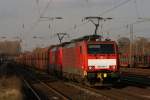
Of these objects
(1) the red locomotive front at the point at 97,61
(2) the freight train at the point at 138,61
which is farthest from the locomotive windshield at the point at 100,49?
(2) the freight train at the point at 138,61

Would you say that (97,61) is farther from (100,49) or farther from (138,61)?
(138,61)

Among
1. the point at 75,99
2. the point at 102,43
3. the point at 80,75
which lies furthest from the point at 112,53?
the point at 75,99

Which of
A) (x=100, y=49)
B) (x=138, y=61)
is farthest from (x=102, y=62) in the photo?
(x=138, y=61)

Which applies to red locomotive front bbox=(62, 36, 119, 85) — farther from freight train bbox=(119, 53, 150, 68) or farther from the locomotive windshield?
freight train bbox=(119, 53, 150, 68)

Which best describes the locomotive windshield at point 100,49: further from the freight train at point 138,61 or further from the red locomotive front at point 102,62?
the freight train at point 138,61

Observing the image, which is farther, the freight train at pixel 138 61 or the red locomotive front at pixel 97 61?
the freight train at pixel 138 61

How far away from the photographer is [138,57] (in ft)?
215

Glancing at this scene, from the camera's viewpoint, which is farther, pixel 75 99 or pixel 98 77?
pixel 98 77

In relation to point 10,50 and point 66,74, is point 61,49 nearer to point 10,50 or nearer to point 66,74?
point 66,74

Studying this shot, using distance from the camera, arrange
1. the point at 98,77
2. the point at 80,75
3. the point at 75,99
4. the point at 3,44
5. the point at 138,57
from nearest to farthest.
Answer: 1. the point at 75,99
2. the point at 98,77
3. the point at 80,75
4. the point at 138,57
5. the point at 3,44

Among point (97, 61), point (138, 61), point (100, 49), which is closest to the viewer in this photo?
point (97, 61)

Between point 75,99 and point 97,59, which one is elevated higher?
point 97,59

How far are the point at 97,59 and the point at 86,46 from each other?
1.01 meters

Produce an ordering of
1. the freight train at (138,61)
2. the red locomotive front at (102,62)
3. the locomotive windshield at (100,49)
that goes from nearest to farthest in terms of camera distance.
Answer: the red locomotive front at (102,62), the locomotive windshield at (100,49), the freight train at (138,61)
